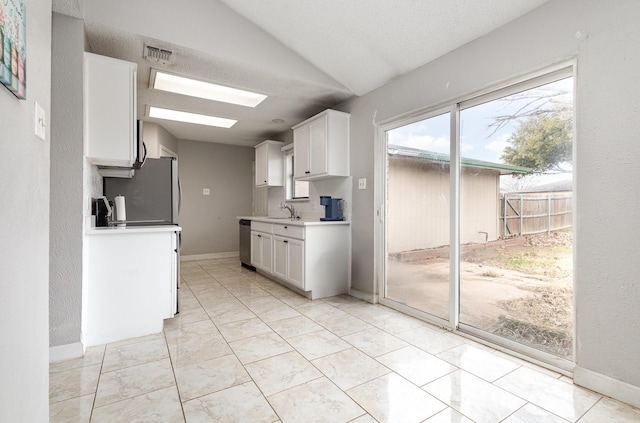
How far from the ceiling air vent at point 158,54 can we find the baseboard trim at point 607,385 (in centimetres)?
377

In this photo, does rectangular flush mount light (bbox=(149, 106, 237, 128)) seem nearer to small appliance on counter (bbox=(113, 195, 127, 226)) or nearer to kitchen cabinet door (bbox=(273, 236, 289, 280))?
small appliance on counter (bbox=(113, 195, 127, 226))

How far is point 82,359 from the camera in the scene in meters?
2.12

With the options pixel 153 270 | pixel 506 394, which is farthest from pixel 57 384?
pixel 506 394

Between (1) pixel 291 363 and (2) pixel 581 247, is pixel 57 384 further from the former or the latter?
(2) pixel 581 247

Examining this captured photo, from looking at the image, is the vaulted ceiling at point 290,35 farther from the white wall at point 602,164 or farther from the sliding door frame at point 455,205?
the sliding door frame at point 455,205

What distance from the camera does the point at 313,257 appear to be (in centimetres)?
355

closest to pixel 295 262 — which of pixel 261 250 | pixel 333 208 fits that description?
pixel 333 208

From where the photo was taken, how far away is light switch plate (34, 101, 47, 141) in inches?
45.3

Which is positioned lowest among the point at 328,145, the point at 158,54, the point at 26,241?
the point at 26,241

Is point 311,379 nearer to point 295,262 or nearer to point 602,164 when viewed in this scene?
point 295,262

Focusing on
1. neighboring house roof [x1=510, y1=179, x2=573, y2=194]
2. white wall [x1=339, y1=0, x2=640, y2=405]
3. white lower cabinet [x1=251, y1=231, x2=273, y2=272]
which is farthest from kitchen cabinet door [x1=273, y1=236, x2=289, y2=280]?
white wall [x1=339, y1=0, x2=640, y2=405]

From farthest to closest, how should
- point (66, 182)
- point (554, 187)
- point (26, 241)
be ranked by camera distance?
1. point (66, 182)
2. point (554, 187)
3. point (26, 241)

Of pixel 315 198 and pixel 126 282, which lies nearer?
pixel 126 282

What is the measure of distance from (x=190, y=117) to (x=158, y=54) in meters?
2.15
